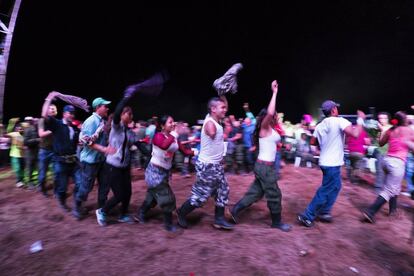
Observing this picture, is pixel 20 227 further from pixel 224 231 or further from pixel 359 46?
pixel 359 46

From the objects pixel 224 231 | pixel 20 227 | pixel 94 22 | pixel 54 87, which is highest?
pixel 94 22

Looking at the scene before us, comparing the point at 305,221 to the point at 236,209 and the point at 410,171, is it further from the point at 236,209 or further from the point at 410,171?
the point at 410,171

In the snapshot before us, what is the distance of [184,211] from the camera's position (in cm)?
396

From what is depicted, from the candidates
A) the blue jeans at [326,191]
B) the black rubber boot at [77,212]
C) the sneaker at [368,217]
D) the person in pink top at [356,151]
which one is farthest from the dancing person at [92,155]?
the person in pink top at [356,151]

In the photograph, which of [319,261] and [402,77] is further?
[402,77]

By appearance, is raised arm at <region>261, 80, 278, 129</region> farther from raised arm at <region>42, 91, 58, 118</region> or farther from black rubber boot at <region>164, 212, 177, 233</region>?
raised arm at <region>42, 91, 58, 118</region>

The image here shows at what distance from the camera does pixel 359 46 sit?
1166 cm

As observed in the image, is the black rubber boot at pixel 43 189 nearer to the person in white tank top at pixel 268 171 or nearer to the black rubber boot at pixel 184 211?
the black rubber boot at pixel 184 211

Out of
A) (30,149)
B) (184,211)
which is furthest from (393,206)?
(30,149)

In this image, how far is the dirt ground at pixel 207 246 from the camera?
3076 millimetres

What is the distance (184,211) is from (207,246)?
654 millimetres

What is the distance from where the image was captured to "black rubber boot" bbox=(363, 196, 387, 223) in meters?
4.24

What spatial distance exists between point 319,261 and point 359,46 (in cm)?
1103

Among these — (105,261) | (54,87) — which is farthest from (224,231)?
(54,87)
